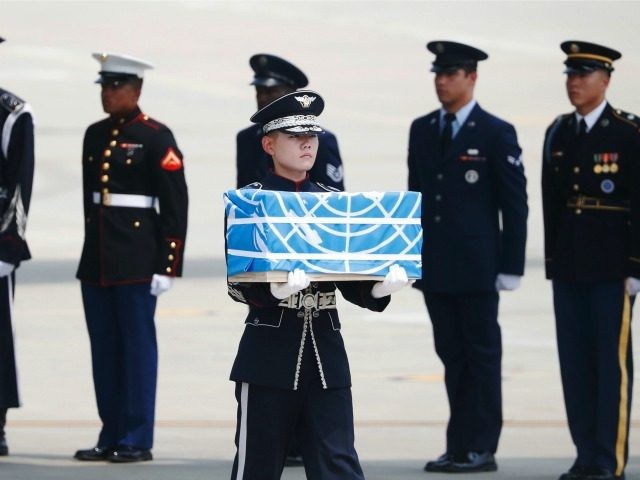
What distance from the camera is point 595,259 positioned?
347 inches

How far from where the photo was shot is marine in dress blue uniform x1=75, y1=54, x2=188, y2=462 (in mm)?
9422

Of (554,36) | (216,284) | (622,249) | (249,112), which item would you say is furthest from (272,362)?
(554,36)

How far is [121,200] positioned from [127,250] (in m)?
0.24

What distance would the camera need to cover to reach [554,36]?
1597 inches

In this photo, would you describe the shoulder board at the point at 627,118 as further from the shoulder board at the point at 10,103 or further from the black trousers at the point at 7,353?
the black trousers at the point at 7,353

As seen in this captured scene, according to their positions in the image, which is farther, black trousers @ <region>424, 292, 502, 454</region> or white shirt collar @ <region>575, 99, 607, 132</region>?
black trousers @ <region>424, 292, 502, 454</region>

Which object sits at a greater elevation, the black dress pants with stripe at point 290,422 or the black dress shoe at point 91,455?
the black dress pants with stripe at point 290,422

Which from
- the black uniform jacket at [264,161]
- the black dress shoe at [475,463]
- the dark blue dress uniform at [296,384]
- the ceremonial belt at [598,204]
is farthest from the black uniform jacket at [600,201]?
the dark blue dress uniform at [296,384]

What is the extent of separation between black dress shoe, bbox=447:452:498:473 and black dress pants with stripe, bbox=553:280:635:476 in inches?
17.4

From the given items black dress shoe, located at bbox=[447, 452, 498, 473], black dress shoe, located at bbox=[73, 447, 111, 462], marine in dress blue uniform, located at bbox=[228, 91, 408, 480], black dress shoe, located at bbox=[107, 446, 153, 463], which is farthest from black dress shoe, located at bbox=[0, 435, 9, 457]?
marine in dress blue uniform, located at bbox=[228, 91, 408, 480]

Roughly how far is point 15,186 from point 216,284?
7.29m

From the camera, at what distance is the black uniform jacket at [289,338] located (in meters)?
6.81

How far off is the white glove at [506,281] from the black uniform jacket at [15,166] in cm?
214

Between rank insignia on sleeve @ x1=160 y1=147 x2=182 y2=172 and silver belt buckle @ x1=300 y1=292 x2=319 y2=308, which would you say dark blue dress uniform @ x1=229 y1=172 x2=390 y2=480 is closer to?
silver belt buckle @ x1=300 y1=292 x2=319 y2=308
